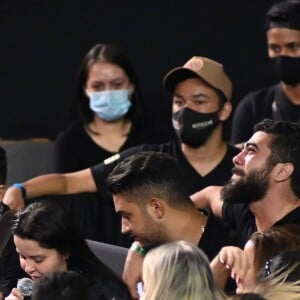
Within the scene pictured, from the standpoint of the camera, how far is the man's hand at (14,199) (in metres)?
6.46

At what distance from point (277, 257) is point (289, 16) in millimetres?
2228

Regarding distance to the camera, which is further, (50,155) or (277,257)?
(50,155)

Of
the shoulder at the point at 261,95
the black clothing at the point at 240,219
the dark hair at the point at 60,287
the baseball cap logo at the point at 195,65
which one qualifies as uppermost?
the baseball cap logo at the point at 195,65

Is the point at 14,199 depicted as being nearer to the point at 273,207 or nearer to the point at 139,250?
the point at 139,250

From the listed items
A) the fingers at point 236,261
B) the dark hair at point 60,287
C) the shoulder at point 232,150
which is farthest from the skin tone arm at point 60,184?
the dark hair at point 60,287

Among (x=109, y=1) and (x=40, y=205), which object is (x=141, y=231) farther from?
(x=109, y=1)

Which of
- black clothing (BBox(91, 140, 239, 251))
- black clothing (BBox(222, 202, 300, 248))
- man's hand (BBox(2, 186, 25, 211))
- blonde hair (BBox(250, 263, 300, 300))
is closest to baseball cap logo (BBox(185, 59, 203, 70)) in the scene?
black clothing (BBox(91, 140, 239, 251))

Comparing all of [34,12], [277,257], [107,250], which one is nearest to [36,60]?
[34,12]

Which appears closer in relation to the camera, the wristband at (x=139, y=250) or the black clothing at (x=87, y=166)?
the wristband at (x=139, y=250)

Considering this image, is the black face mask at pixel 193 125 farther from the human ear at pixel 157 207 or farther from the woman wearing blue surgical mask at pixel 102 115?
the human ear at pixel 157 207

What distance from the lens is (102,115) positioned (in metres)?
7.29

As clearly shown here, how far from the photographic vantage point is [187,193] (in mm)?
5926

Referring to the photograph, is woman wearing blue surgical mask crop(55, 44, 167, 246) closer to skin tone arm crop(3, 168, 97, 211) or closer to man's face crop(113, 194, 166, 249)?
skin tone arm crop(3, 168, 97, 211)

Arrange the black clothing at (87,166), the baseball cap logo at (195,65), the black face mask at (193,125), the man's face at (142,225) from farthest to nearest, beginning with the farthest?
the black clothing at (87,166)
the baseball cap logo at (195,65)
the black face mask at (193,125)
the man's face at (142,225)
